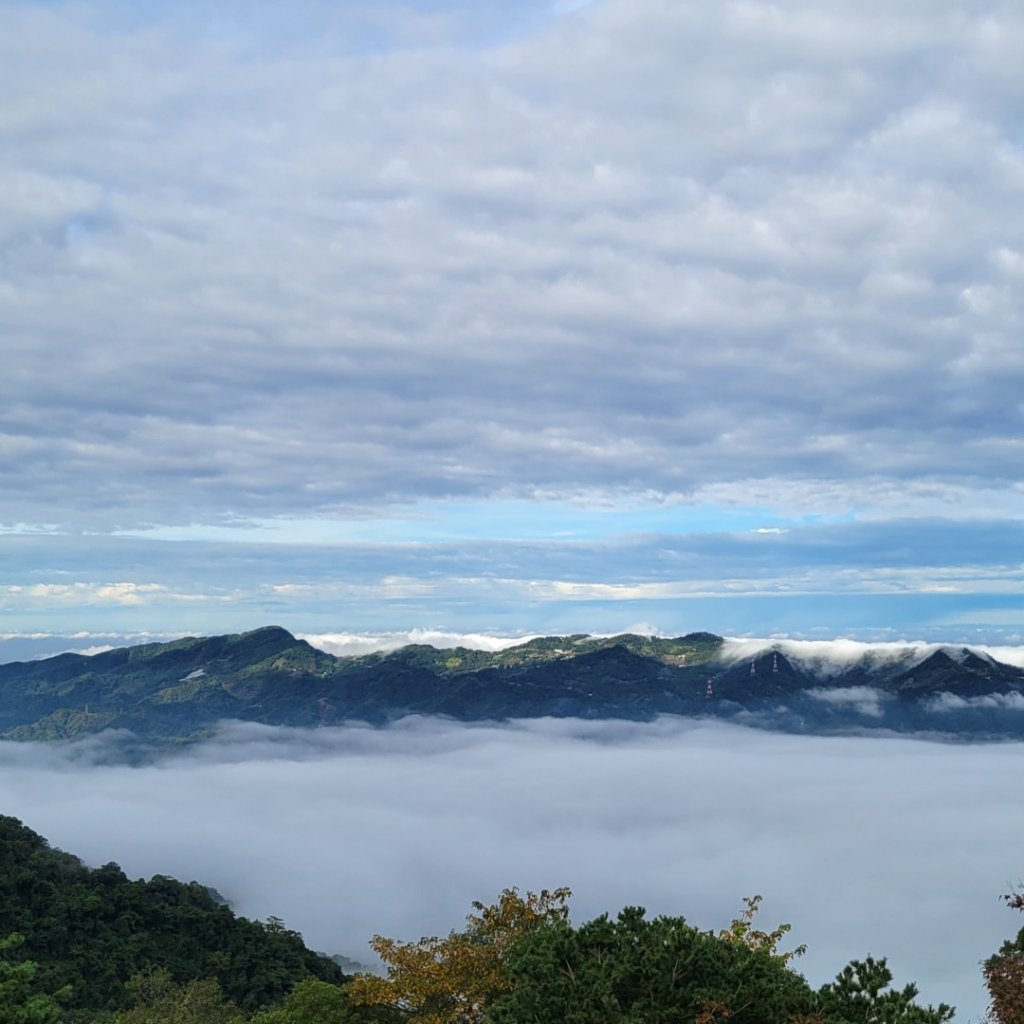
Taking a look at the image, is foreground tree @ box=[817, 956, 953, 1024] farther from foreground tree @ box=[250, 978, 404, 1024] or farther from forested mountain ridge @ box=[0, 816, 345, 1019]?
forested mountain ridge @ box=[0, 816, 345, 1019]

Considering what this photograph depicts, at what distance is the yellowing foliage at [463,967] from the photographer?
131 ft

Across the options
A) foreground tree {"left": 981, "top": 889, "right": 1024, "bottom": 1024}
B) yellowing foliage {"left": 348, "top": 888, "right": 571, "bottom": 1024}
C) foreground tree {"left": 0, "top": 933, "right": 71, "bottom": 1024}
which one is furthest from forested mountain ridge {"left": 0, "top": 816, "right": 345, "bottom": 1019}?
foreground tree {"left": 981, "top": 889, "right": 1024, "bottom": 1024}

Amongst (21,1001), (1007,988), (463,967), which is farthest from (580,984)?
(21,1001)

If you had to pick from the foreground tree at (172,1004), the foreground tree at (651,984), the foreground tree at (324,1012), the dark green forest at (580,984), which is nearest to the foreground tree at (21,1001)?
the dark green forest at (580,984)

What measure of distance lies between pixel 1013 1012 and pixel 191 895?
129 meters

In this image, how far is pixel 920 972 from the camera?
7032 inches

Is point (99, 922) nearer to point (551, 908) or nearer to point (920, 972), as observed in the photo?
point (551, 908)

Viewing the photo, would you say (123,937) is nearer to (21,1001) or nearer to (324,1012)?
(324,1012)

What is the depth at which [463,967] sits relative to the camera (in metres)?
40.8

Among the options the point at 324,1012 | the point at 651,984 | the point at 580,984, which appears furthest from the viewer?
the point at 324,1012

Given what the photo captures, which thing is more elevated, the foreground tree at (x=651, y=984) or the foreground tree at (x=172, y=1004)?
the foreground tree at (x=651, y=984)

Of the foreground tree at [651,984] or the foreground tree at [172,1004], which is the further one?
the foreground tree at [172,1004]

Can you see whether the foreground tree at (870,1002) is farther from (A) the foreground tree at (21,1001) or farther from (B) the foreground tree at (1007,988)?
(A) the foreground tree at (21,1001)

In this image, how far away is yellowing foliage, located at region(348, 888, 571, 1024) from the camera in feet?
131
